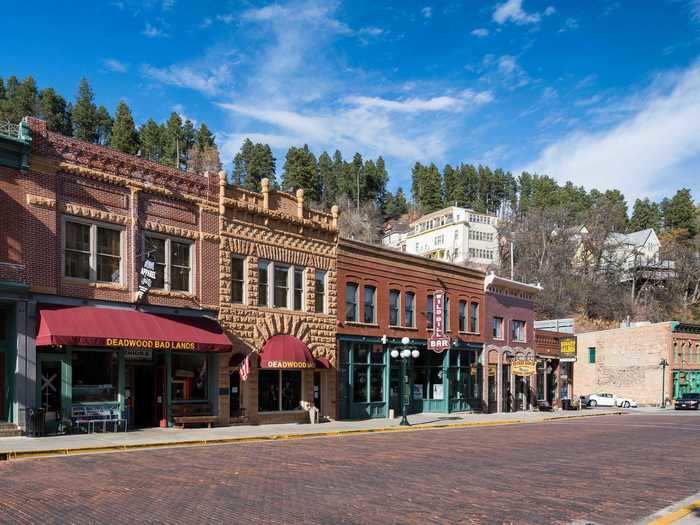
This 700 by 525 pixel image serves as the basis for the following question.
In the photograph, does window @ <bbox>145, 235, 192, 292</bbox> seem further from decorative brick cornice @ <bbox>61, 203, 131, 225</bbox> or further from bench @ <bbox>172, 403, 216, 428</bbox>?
bench @ <bbox>172, 403, 216, 428</bbox>

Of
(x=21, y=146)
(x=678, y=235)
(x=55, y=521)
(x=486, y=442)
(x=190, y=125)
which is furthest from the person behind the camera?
(x=190, y=125)

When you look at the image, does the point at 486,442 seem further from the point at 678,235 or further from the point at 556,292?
the point at 678,235

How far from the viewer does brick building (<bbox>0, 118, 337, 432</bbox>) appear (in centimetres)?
2156

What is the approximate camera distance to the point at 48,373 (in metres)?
22.2

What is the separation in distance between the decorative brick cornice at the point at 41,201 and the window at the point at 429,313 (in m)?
21.9

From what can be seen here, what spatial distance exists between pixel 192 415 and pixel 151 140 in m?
98.4

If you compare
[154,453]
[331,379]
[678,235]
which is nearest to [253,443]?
[154,453]

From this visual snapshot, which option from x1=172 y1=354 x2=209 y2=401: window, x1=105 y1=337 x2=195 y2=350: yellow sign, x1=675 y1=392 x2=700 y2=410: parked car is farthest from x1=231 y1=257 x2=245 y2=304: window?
x1=675 y1=392 x2=700 y2=410: parked car

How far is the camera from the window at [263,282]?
2966 cm

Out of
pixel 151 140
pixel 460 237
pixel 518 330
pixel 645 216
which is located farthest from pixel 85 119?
pixel 645 216

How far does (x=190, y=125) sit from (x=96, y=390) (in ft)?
377

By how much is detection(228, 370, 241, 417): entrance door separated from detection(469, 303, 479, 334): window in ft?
61.1

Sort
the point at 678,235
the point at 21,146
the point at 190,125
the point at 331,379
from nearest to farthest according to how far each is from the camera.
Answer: the point at 21,146 < the point at 331,379 < the point at 678,235 < the point at 190,125

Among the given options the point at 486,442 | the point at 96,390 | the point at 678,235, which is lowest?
the point at 486,442
